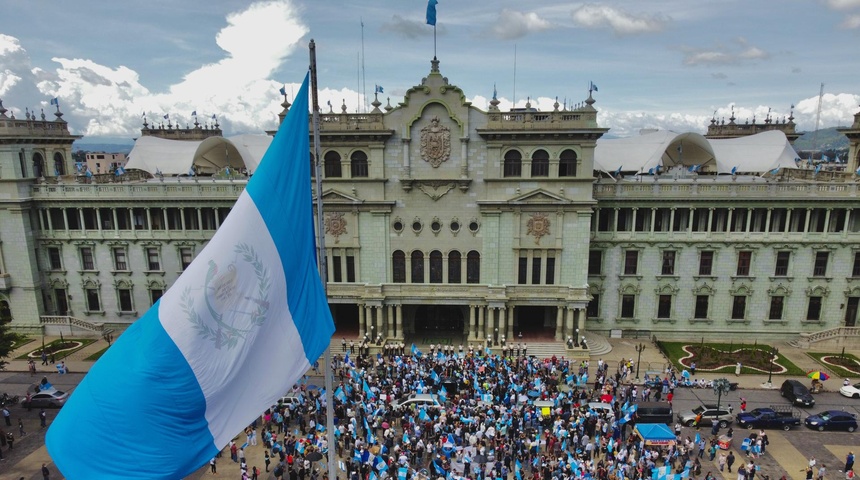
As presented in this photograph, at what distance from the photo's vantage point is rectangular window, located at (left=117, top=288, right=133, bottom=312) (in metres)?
53.2

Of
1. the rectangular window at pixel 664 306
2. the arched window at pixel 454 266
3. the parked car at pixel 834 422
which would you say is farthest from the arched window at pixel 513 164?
the parked car at pixel 834 422

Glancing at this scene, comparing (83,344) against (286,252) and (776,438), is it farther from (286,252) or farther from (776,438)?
(776,438)

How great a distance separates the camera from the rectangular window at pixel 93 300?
5341 cm

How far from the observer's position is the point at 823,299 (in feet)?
161

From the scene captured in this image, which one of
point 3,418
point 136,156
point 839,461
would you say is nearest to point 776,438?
point 839,461

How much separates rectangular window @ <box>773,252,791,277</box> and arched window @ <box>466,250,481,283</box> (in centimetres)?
2692

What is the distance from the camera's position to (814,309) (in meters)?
49.5

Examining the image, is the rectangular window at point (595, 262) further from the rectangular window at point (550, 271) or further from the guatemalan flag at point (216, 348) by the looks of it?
the guatemalan flag at point (216, 348)

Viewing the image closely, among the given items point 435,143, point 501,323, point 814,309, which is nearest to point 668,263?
point 814,309

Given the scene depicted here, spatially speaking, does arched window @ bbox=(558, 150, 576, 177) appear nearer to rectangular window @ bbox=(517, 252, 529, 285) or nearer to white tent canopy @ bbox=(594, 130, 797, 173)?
rectangular window @ bbox=(517, 252, 529, 285)

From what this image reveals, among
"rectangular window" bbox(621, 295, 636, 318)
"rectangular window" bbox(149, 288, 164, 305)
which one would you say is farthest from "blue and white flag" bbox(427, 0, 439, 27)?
"rectangular window" bbox(149, 288, 164, 305)

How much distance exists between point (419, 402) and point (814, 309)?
39.1 metres

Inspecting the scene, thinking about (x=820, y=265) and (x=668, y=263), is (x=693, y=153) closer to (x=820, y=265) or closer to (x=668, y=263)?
(x=820, y=265)

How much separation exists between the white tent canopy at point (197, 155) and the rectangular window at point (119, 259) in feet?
54.3
